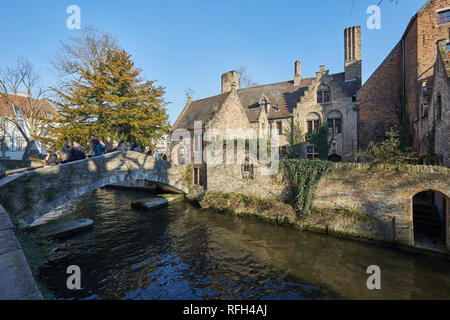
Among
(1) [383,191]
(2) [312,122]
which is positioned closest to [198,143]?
(2) [312,122]

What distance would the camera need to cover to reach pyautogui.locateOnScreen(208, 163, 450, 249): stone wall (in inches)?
319

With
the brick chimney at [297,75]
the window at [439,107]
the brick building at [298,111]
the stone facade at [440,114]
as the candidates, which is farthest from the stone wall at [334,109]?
the window at [439,107]

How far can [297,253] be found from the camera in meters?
8.17

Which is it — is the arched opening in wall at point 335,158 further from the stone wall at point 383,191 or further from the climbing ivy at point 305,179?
the stone wall at point 383,191

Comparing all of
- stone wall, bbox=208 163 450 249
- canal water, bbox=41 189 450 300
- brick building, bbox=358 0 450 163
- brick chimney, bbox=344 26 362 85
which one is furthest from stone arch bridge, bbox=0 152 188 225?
brick chimney, bbox=344 26 362 85

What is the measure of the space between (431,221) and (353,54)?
16784 mm

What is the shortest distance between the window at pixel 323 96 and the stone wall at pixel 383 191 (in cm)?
1168

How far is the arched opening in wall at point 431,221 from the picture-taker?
26.9 feet

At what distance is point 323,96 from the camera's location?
770 inches

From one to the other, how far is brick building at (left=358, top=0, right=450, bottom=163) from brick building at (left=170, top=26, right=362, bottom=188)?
55.3 inches

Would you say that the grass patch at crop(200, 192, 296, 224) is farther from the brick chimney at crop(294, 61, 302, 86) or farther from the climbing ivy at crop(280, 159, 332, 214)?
the brick chimney at crop(294, 61, 302, 86)

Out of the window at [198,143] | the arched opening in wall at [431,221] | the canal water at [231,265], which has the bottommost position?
the canal water at [231,265]

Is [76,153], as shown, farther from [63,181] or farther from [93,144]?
[63,181]

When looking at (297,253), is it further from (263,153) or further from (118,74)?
(118,74)
